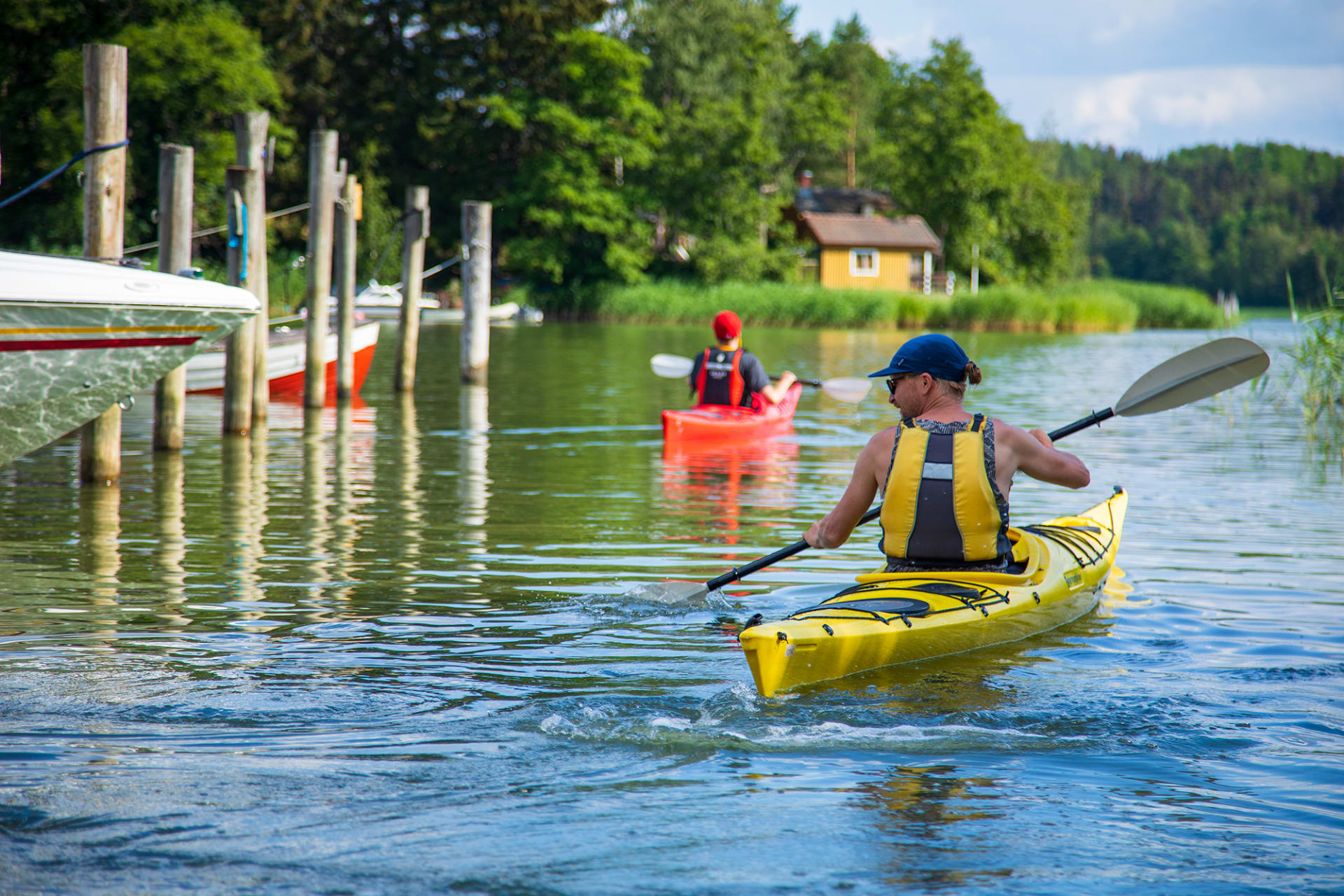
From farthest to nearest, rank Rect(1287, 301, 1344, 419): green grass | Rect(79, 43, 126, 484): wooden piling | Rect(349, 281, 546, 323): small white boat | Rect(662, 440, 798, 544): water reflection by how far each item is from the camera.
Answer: Rect(349, 281, 546, 323): small white boat, Rect(1287, 301, 1344, 419): green grass, Rect(662, 440, 798, 544): water reflection, Rect(79, 43, 126, 484): wooden piling

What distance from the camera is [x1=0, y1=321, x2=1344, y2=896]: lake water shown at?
10.6 ft

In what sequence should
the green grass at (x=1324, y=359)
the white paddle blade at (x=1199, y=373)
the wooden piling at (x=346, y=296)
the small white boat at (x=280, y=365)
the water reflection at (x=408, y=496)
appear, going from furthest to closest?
the small white boat at (x=280, y=365) → the wooden piling at (x=346, y=296) → the green grass at (x=1324, y=359) → the water reflection at (x=408, y=496) → the white paddle blade at (x=1199, y=373)

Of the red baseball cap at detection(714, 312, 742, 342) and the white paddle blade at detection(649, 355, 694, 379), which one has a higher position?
the red baseball cap at detection(714, 312, 742, 342)

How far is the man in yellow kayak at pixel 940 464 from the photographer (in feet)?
15.8

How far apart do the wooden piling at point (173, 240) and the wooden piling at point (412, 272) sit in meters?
5.92

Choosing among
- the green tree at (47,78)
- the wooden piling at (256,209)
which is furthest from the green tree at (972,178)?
the wooden piling at (256,209)

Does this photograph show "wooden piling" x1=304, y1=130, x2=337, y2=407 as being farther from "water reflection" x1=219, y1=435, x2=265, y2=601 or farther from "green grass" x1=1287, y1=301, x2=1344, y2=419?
"green grass" x1=1287, y1=301, x2=1344, y2=419

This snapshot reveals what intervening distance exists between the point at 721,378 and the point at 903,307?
3024cm

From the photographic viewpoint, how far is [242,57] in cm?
3703

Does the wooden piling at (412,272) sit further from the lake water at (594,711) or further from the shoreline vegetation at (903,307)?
the shoreline vegetation at (903,307)

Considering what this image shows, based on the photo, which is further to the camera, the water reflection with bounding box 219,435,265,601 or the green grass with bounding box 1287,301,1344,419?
the green grass with bounding box 1287,301,1344,419

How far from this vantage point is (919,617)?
488 centimetres

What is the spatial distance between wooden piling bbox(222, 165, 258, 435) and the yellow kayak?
685cm

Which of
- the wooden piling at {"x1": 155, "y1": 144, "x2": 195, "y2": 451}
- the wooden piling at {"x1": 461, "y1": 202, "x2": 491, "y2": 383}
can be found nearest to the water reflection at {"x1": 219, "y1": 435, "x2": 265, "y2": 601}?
the wooden piling at {"x1": 155, "y1": 144, "x2": 195, "y2": 451}
